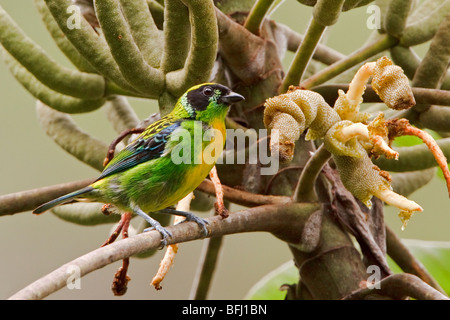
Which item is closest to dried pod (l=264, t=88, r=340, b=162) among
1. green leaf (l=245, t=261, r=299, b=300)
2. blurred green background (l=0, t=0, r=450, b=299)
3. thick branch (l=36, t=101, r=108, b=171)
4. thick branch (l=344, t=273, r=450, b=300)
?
thick branch (l=344, t=273, r=450, b=300)

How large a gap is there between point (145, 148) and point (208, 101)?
0.23 meters

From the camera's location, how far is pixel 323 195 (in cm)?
190

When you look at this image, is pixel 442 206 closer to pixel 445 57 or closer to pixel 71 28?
pixel 445 57

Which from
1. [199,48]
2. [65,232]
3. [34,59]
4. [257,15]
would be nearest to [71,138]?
[34,59]

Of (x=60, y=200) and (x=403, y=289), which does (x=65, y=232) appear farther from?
(x=403, y=289)

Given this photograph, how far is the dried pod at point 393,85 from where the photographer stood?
46.6 inches

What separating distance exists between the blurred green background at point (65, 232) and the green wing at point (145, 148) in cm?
156

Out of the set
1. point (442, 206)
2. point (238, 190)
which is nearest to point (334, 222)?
point (238, 190)

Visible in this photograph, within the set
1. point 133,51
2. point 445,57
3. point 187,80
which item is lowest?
point 445,57

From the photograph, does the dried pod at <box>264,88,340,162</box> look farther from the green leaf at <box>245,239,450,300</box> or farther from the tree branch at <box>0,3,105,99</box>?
the green leaf at <box>245,239,450,300</box>

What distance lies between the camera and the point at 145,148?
6.19 ft

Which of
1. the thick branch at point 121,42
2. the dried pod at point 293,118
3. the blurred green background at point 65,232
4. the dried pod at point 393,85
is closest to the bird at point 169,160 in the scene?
the thick branch at point 121,42

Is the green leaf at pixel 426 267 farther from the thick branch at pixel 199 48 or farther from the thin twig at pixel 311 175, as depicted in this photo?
the thick branch at pixel 199 48
